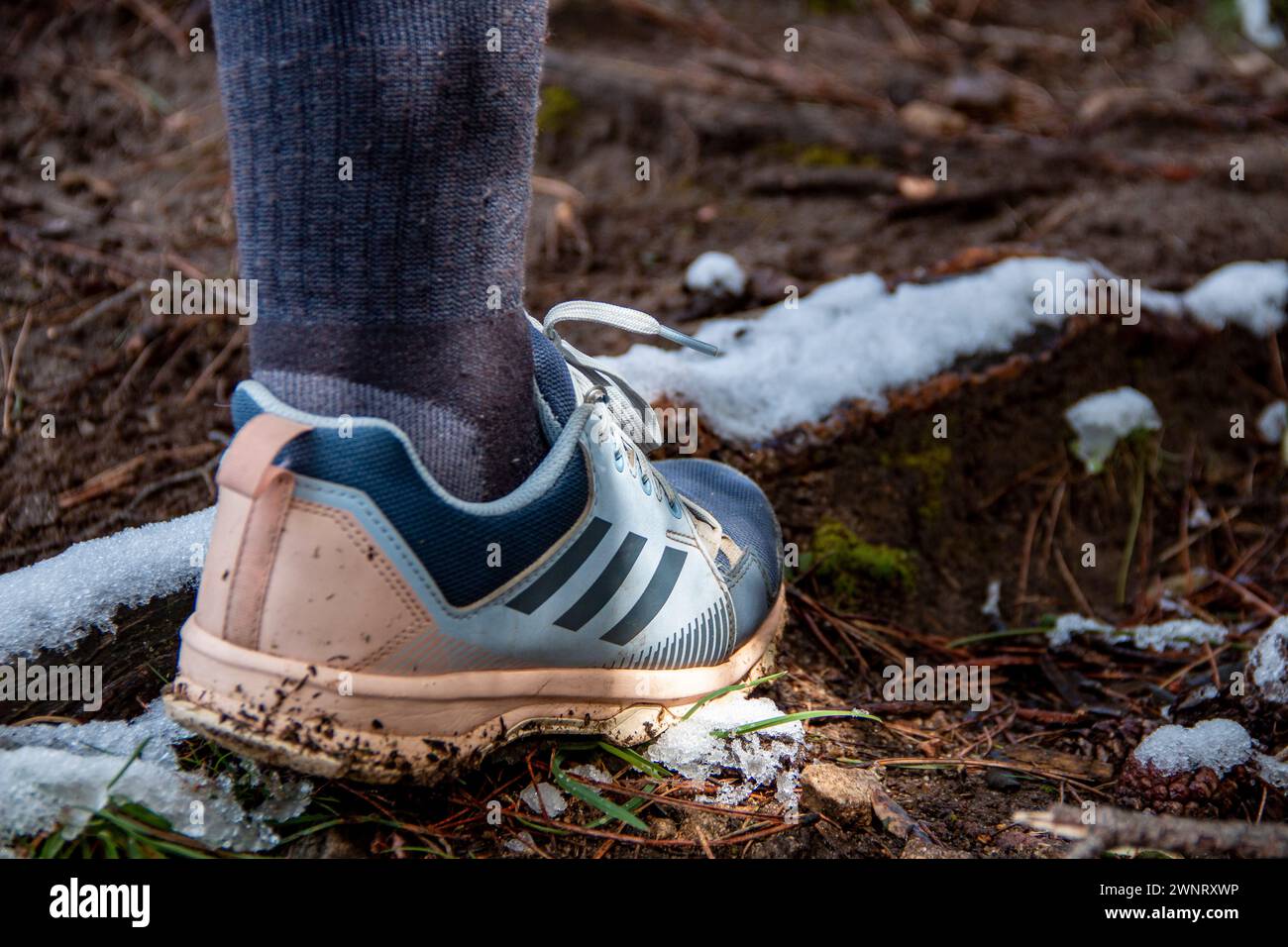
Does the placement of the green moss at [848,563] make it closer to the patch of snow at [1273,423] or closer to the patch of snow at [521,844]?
the patch of snow at [521,844]

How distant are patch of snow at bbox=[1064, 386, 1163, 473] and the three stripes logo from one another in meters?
1.37

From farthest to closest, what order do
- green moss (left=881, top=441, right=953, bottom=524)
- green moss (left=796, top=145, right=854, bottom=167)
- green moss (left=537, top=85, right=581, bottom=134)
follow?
green moss (left=537, top=85, right=581, bottom=134) → green moss (left=796, top=145, right=854, bottom=167) → green moss (left=881, top=441, right=953, bottom=524)

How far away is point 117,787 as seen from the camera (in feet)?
3.42

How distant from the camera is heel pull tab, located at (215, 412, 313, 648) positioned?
959 mm

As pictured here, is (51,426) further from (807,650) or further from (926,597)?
(926,597)

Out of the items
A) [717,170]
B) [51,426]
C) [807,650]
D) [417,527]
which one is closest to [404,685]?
[417,527]

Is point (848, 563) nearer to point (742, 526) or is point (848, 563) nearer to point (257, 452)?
point (742, 526)

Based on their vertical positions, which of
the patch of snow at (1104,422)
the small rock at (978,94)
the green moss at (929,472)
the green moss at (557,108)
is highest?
the small rock at (978,94)

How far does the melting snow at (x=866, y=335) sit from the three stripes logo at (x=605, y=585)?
24.1 inches

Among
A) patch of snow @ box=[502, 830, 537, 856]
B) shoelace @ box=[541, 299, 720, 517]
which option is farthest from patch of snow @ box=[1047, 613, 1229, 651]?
patch of snow @ box=[502, 830, 537, 856]

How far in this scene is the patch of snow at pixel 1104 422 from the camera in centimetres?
226

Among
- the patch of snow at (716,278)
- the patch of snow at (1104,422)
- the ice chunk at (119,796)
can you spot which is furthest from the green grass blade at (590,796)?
the patch of snow at (1104,422)

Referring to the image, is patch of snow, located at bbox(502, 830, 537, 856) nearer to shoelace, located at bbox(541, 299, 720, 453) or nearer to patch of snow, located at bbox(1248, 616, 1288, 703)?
shoelace, located at bbox(541, 299, 720, 453)

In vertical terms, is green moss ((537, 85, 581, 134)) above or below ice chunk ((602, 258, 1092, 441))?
above
